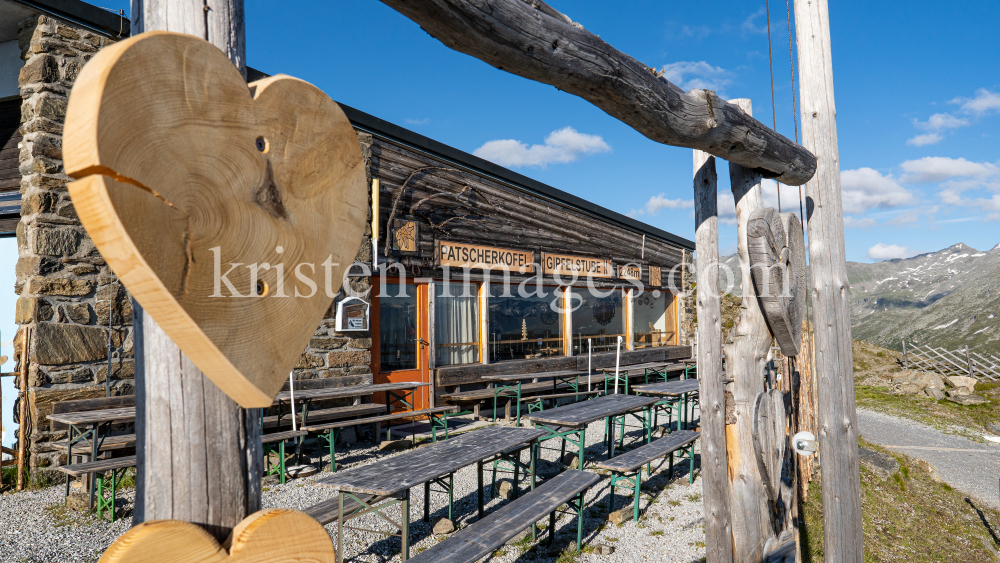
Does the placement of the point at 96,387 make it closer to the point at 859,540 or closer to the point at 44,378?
the point at 44,378

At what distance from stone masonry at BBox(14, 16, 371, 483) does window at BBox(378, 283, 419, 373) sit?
3360 millimetres

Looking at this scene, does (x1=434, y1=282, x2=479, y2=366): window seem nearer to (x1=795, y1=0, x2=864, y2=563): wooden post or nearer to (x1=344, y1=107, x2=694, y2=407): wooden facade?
(x1=344, y1=107, x2=694, y2=407): wooden facade

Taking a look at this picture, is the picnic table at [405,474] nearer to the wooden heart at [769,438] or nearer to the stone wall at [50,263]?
the wooden heart at [769,438]

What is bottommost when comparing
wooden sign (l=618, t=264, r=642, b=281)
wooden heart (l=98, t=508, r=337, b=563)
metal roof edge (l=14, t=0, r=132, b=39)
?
wooden heart (l=98, t=508, r=337, b=563)

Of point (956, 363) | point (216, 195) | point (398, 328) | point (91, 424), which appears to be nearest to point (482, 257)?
point (398, 328)

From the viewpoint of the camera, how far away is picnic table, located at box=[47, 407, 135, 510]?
15.3 ft

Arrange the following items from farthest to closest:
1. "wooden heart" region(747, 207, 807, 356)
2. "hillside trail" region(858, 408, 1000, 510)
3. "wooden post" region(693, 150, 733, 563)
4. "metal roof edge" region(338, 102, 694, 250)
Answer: "metal roof edge" region(338, 102, 694, 250) < "hillside trail" region(858, 408, 1000, 510) < "wooden post" region(693, 150, 733, 563) < "wooden heart" region(747, 207, 807, 356)

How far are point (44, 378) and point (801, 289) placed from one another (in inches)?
239

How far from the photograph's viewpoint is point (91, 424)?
4961mm

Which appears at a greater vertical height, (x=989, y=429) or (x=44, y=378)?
(x=44, y=378)

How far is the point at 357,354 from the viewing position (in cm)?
775

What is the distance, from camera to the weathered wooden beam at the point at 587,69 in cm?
121

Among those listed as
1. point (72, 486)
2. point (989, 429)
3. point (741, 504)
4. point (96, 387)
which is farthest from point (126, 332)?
point (989, 429)

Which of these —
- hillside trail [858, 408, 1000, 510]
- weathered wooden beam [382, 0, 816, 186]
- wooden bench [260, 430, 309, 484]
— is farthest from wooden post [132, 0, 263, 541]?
hillside trail [858, 408, 1000, 510]
